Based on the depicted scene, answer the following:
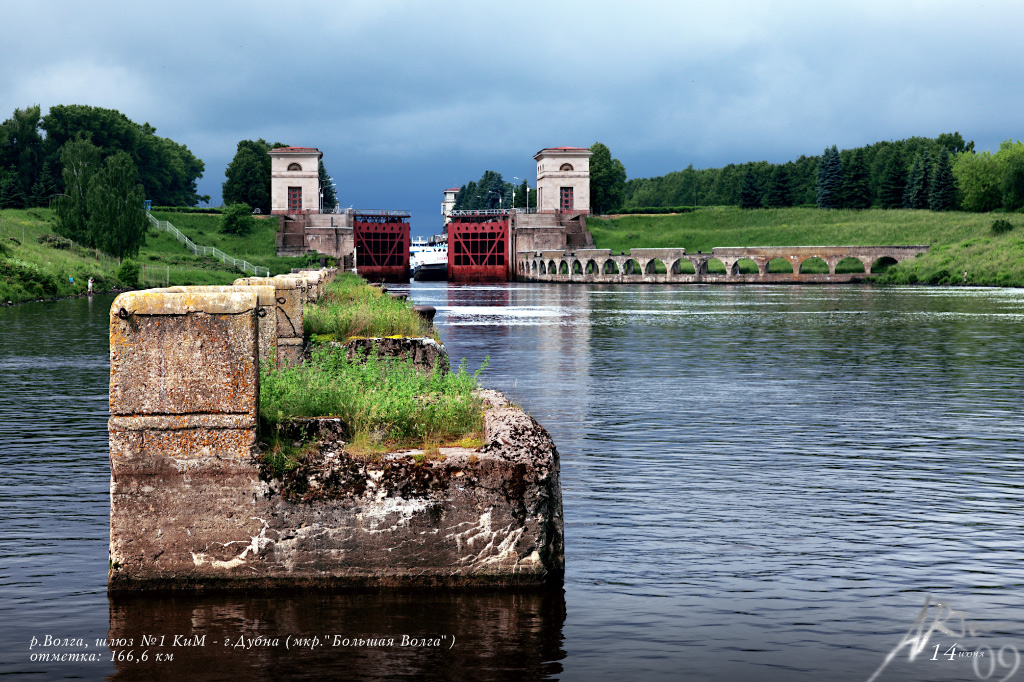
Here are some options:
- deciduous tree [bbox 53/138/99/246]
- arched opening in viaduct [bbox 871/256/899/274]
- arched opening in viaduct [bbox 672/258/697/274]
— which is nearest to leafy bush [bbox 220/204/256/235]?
deciduous tree [bbox 53/138/99/246]

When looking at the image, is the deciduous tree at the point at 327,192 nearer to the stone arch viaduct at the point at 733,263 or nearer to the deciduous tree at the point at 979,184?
the stone arch viaduct at the point at 733,263

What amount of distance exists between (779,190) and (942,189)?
2133 cm

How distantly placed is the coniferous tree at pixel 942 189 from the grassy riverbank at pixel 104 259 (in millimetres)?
73916

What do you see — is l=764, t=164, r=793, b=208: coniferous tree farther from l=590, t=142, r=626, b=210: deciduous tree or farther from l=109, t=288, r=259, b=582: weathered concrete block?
l=109, t=288, r=259, b=582: weathered concrete block

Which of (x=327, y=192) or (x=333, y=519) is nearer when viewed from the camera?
(x=333, y=519)

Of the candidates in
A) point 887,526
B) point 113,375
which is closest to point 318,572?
point 113,375

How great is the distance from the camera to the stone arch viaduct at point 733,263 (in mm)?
101375

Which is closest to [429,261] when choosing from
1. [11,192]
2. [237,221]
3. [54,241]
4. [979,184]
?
[237,221]

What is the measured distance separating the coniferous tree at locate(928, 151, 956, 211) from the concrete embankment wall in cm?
13450

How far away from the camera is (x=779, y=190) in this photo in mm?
146250

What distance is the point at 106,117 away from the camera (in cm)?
14525

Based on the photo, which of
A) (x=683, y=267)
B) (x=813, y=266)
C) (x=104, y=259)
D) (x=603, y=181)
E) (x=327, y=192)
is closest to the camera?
(x=104, y=259)

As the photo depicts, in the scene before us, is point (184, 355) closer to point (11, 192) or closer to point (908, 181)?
point (11, 192)

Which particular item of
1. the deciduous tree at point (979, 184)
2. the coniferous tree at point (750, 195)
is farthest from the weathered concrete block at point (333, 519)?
the coniferous tree at point (750, 195)
